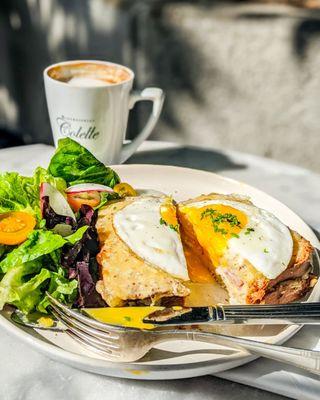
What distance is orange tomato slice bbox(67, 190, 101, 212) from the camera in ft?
Answer: 8.40

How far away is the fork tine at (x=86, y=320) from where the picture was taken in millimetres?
1706

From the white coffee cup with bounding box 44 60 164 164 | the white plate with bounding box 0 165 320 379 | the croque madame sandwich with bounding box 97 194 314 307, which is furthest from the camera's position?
the white coffee cup with bounding box 44 60 164 164

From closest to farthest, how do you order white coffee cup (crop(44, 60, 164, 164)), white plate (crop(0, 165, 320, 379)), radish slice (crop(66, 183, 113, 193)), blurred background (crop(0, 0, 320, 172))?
white plate (crop(0, 165, 320, 379)) → radish slice (crop(66, 183, 113, 193)) → white coffee cup (crop(44, 60, 164, 164)) → blurred background (crop(0, 0, 320, 172))

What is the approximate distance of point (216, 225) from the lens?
234 cm

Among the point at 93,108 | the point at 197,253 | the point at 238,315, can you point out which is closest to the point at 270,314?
the point at 238,315

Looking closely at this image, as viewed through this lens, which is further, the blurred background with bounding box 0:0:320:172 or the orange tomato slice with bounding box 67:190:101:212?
the blurred background with bounding box 0:0:320:172

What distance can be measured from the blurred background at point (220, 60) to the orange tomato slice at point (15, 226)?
10.4ft

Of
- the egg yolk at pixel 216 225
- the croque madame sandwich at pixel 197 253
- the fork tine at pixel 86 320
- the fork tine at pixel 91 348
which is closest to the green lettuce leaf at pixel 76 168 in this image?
the croque madame sandwich at pixel 197 253

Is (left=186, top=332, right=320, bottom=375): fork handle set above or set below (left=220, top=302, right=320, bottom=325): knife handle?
below

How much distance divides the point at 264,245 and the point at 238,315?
1.57 feet

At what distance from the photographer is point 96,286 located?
2.08 m

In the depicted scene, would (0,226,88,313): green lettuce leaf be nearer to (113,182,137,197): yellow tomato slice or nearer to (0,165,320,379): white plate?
(0,165,320,379): white plate

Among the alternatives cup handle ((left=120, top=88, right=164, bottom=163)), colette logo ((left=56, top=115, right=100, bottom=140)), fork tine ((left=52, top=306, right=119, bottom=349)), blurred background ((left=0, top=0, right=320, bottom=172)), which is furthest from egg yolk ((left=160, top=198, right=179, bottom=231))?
blurred background ((left=0, top=0, right=320, bottom=172))

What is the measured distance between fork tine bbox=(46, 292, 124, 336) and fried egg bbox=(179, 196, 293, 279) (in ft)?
2.25
